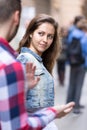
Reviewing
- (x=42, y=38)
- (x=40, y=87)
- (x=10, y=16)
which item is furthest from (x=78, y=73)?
(x=10, y=16)

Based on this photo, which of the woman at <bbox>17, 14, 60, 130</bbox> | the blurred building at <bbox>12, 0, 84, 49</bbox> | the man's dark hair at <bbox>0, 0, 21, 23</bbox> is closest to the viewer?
the man's dark hair at <bbox>0, 0, 21, 23</bbox>

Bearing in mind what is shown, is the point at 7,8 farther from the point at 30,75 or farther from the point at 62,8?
the point at 62,8

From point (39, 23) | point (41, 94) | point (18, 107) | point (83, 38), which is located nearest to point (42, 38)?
point (39, 23)

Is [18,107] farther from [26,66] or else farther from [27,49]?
[27,49]

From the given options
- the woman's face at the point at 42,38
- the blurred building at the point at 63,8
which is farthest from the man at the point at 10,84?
the blurred building at the point at 63,8

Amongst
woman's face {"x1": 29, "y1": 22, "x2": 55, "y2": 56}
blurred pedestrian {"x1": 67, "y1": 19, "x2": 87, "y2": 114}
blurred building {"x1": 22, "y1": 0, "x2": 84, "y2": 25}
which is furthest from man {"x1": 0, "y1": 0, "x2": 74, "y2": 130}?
blurred building {"x1": 22, "y1": 0, "x2": 84, "y2": 25}

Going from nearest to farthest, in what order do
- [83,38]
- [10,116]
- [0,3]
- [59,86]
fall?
[10,116] → [0,3] → [83,38] → [59,86]

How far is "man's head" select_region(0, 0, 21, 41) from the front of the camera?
241cm

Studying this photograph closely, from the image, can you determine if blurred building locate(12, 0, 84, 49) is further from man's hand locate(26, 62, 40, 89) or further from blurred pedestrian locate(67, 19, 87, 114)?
man's hand locate(26, 62, 40, 89)

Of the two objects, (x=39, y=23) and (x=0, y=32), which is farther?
(x=39, y=23)

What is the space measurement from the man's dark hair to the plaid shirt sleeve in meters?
0.24

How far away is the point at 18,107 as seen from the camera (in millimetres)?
2293

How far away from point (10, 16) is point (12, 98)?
40 centimetres

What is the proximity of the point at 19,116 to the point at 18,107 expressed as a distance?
4 centimetres
